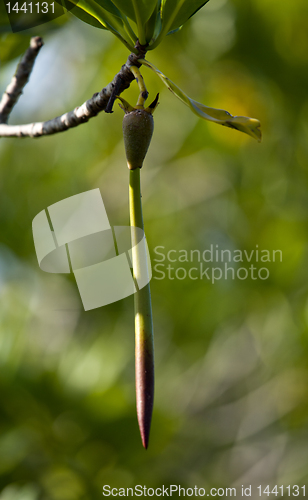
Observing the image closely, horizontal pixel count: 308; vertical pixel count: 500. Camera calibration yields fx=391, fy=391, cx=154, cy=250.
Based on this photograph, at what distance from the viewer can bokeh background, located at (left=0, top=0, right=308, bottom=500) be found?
138 centimetres

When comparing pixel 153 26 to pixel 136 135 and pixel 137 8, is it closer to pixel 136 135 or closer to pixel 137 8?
pixel 137 8

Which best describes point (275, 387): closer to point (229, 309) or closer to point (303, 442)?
point (303, 442)

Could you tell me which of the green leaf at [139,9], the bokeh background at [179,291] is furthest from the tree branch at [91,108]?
the bokeh background at [179,291]

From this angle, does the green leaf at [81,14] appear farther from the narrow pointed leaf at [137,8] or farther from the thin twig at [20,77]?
the thin twig at [20,77]

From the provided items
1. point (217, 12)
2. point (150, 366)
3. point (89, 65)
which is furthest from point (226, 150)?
point (150, 366)

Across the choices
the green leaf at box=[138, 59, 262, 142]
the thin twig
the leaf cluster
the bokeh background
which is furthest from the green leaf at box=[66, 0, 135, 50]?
the bokeh background

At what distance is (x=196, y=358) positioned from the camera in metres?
1.56

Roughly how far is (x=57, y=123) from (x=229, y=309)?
1205mm

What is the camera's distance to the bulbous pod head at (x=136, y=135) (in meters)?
0.34

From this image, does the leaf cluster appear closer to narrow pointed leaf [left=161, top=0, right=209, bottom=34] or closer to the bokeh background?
narrow pointed leaf [left=161, top=0, right=209, bottom=34]

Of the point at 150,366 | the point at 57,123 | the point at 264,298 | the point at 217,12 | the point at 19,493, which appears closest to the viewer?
the point at 150,366

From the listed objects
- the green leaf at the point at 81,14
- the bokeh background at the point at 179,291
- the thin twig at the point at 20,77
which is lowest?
the bokeh background at the point at 179,291

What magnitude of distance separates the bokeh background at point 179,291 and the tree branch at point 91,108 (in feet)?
3.13

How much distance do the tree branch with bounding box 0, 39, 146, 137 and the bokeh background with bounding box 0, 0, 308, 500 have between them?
0.95 meters
